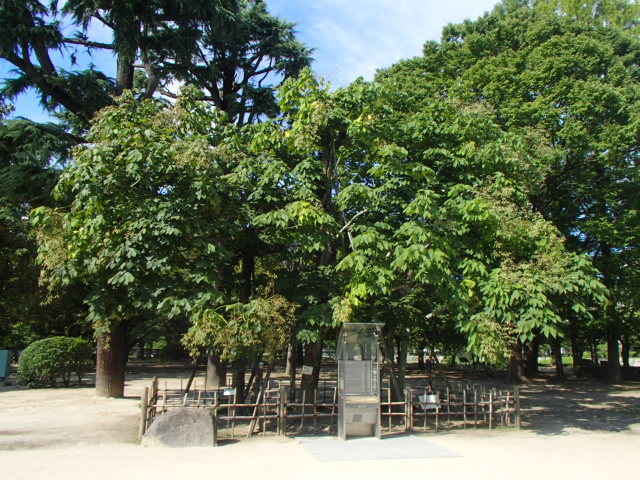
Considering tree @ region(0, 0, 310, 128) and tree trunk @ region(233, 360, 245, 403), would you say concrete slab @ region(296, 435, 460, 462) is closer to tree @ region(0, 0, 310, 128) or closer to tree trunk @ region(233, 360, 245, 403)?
tree trunk @ region(233, 360, 245, 403)

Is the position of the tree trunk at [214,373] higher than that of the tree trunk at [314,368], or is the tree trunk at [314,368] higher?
the tree trunk at [314,368]

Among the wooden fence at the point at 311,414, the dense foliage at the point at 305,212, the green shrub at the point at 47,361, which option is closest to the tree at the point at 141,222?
the dense foliage at the point at 305,212

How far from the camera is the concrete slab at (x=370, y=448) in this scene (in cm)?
827

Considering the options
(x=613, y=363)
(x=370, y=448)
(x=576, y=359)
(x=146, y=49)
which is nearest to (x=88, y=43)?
(x=146, y=49)

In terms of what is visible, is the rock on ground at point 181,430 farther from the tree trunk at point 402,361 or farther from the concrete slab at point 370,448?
the tree trunk at point 402,361

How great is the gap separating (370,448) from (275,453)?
177 cm

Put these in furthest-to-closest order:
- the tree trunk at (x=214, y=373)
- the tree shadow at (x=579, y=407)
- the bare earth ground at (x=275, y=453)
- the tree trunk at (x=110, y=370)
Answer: the tree trunk at (x=214, y=373) → the tree trunk at (x=110, y=370) → the tree shadow at (x=579, y=407) → the bare earth ground at (x=275, y=453)

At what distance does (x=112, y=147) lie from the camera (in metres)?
9.20

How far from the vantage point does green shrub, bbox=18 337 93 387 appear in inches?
687

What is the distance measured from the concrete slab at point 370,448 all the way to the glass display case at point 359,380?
30 centimetres

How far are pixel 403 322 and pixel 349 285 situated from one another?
12.3ft

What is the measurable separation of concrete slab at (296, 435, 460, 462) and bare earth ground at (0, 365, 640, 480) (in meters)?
0.23

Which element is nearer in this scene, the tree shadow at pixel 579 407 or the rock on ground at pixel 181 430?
the rock on ground at pixel 181 430

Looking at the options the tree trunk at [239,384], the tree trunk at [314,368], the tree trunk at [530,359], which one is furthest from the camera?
the tree trunk at [530,359]
